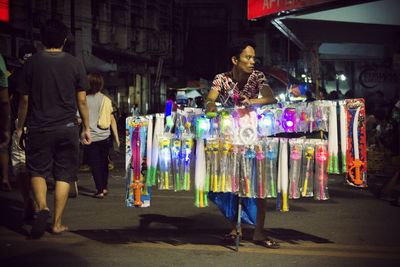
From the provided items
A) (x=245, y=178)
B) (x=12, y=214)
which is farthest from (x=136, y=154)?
(x=12, y=214)

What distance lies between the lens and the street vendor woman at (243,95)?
18.2 ft

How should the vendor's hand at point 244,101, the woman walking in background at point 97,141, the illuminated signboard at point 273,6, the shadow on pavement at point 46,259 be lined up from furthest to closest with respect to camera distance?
the illuminated signboard at point 273,6, the woman walking in background at point 97,141, the vendor's hand at point 244,101, the shadow on pavement at point 46,259

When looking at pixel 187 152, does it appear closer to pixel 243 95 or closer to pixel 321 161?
pixel 243 95

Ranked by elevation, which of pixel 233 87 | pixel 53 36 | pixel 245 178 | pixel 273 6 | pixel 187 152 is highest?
pixel 273 6

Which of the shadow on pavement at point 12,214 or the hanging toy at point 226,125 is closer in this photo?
the hanging toy at point 226,125

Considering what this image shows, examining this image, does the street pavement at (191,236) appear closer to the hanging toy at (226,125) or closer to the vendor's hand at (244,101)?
the hanging toy at (226,125)

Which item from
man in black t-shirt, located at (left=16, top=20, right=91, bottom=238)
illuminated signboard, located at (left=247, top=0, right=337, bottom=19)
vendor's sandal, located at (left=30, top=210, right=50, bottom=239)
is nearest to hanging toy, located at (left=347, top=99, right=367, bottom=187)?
man in black t-shirt, located at (left=16, top=20, right=91, bottom=238)

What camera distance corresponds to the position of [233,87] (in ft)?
18.6

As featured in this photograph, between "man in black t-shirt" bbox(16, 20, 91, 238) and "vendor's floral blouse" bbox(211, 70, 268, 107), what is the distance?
1406mm

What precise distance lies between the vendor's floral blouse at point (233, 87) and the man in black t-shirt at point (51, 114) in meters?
1.41

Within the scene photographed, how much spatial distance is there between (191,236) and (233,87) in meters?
1.64

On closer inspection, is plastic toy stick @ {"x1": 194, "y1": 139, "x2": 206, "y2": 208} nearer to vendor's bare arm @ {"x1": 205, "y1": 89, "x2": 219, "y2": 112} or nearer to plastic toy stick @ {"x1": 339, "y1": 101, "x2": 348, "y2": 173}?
vendor's bare arm @ {"x1": 205, "y1": 89, "x2": 219, "y2": 112}

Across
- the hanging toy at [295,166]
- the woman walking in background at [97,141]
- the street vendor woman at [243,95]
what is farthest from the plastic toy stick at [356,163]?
the woman walking in background at [97,141]

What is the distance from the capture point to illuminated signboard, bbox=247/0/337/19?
38.7ft
